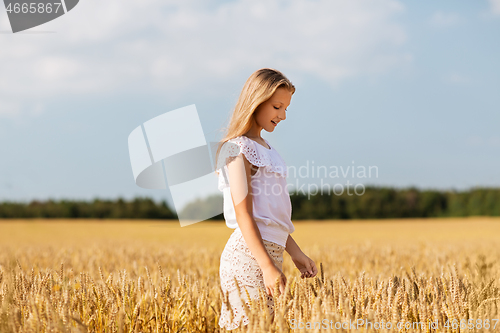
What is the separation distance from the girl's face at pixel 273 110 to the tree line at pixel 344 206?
32778mm

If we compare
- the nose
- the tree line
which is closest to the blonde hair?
the nose

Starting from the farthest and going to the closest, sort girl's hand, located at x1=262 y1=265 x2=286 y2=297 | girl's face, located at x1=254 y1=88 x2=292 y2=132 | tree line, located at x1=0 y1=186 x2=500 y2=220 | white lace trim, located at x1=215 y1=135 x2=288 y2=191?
tree line, located at x1=0 y1=186 x2=500 y2=220, girl's face, located at x1=254 y1=88 x2=292 y2=132, white lace trim, located at x1=215 y1=135 x2=288 y2=191, girl's hand, located at x1=262 y1=265 x2=286 y2=297

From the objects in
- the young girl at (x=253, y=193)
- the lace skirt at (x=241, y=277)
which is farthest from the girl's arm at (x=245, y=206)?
the lace skirt at (x=241, y=277)

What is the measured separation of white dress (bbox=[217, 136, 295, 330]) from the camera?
193 cm

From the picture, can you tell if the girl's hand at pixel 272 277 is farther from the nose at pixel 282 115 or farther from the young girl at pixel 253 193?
the nose at pixel 282 115

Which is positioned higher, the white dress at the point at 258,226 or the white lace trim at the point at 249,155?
the white lace trim at the point at 249,155

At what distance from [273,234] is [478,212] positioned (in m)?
37.7

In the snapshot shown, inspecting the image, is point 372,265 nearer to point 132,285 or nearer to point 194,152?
point 194,152

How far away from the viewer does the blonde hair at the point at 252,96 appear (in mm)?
1994

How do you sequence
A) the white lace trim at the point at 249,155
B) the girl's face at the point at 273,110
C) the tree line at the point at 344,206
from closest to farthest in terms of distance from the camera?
the white lace trim at the point at 249,155 < the girl's face at the point at 273,110 < the tree line at the point at 344,206

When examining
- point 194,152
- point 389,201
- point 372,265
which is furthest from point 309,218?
point 194,152

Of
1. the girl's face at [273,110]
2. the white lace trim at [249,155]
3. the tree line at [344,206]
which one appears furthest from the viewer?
the tree line at [344,206]

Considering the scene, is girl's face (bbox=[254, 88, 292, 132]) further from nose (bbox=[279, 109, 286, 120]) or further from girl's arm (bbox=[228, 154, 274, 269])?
girl's arm (bbox=[228, 154, 274, 269])

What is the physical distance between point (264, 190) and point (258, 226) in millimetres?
175
